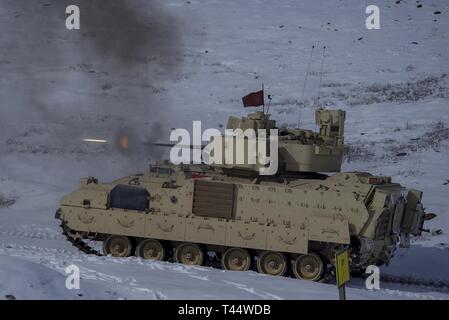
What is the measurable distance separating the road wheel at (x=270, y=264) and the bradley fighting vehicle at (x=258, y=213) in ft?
0.07

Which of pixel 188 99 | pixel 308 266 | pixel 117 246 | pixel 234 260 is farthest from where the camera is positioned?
pixel 188 99

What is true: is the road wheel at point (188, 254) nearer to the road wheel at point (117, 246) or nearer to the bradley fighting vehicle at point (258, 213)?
the bradley fighting vehicle at point (258, 213)

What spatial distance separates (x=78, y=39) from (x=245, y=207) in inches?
1258

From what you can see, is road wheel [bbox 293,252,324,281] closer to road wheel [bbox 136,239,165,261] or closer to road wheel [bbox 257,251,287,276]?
road wheel [bbox 257,251,287,276]

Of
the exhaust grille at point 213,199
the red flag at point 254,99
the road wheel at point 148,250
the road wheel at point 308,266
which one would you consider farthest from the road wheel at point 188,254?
the red flag at point 254,99

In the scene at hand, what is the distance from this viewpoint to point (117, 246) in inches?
856

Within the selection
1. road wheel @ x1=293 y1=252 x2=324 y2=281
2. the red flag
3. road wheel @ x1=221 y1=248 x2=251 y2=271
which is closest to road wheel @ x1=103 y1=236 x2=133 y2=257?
road wheel @ x1=221 y1=248 x2=251 y2=271

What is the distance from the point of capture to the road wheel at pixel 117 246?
21625 mm

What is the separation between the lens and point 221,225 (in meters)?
20.6

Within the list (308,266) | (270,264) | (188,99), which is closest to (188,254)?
(270,264)

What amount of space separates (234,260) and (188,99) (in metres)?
22.7

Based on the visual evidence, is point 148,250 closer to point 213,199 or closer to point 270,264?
point 213,199

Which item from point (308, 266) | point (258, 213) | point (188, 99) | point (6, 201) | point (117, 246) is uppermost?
point (188, 99)
